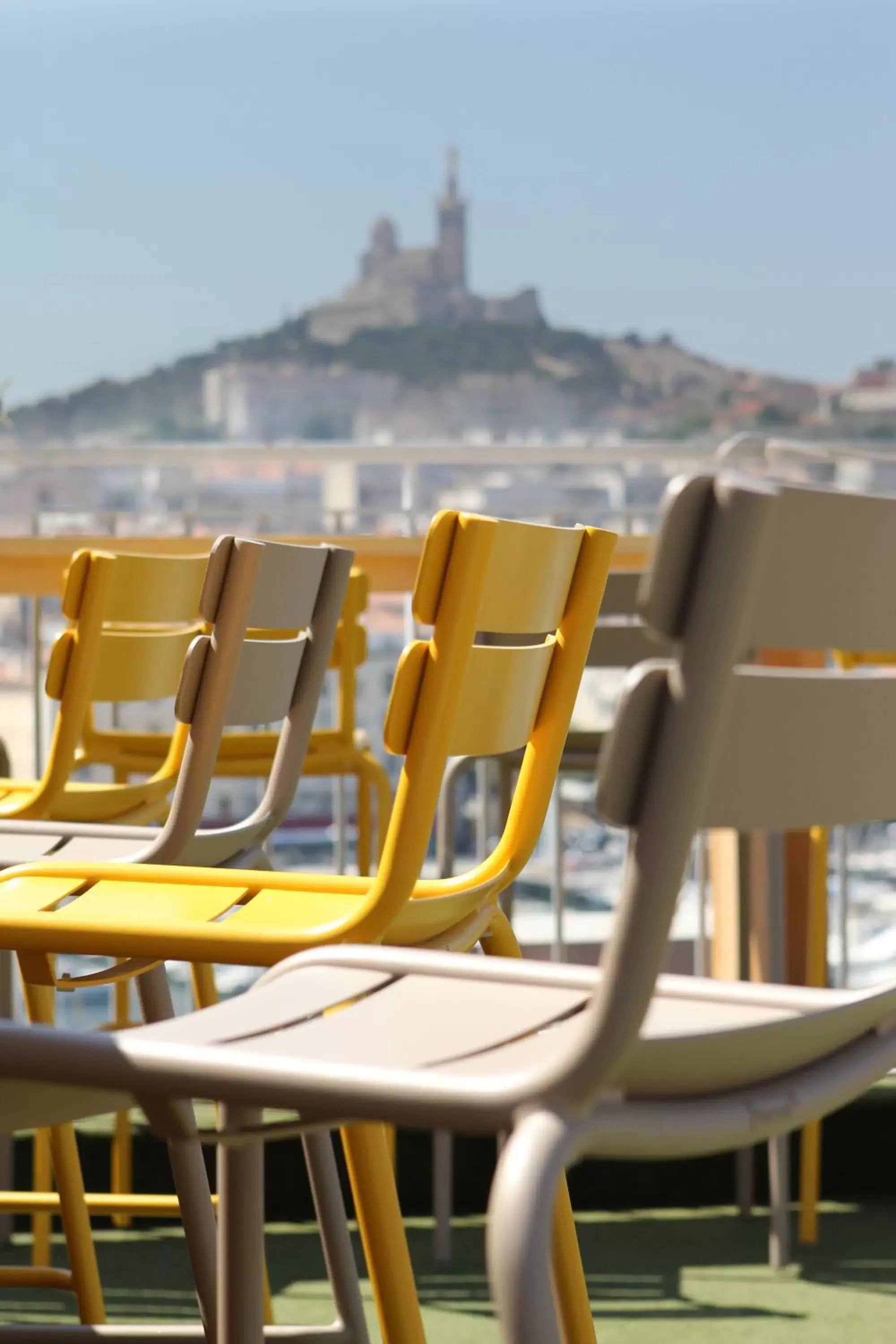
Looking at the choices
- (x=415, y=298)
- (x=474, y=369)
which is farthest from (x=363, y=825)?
(x=415, y=298)

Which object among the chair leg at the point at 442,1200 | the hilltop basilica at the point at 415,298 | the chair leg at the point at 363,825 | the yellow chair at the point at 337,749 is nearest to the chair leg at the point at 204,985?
the yellow chair at the point at 337,749

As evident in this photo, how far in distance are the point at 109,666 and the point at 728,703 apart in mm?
1368

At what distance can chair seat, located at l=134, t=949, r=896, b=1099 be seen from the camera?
762mm

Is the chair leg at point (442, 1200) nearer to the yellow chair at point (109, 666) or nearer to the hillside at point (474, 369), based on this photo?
the yellow chair at point (109, 666)

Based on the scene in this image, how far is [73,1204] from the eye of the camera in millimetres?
1632

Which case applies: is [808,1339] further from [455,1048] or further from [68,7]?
[68,7]

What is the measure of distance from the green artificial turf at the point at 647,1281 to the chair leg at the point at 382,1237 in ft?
4.51

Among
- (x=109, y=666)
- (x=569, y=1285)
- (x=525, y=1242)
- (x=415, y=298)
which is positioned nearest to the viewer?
(x=525, y=1242)

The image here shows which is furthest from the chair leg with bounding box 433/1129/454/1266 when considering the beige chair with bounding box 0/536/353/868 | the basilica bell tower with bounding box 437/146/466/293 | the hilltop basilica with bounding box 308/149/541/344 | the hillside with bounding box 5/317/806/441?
the basilica bell tower with bounding box 437/146/466/293

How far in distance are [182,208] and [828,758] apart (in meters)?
41.9

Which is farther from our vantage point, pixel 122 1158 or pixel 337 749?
pixel 337 749

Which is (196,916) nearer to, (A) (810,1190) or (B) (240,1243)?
(B) (240,1243)

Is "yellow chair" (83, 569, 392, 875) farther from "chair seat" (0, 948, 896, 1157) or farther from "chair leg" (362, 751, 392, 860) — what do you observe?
"chair seat" (0, 948, 896, 1157)

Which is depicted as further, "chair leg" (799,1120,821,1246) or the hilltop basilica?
the hilltop basilica
